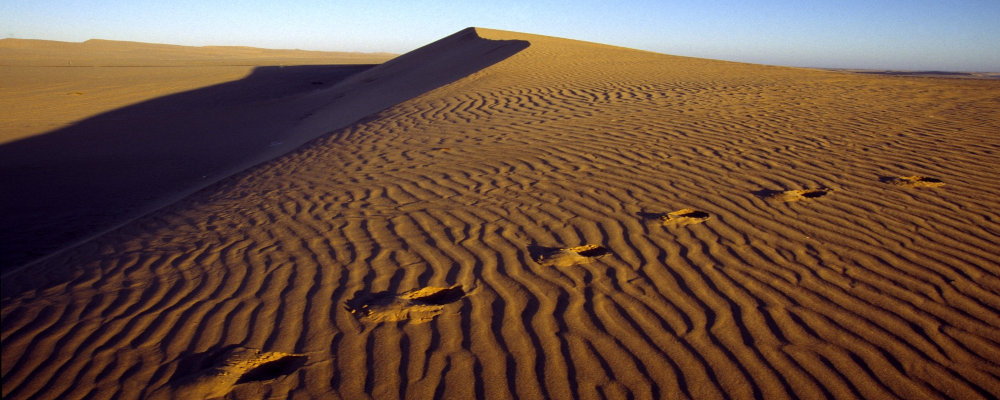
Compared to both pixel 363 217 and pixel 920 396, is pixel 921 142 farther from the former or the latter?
pixel 363 217

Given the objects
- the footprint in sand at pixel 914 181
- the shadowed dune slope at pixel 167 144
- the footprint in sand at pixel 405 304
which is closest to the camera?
the footprint in sand at pixel 405 304

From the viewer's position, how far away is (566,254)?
4.13 m

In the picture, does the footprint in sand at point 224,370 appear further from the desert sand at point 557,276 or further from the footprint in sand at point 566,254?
the footprint in sand at point 566,254

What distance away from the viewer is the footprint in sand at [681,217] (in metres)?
4.61

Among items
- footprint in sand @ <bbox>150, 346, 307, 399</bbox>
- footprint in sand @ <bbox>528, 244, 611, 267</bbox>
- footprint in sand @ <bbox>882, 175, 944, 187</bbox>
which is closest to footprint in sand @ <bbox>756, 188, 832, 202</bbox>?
footprint in sand @ <bbox>882, 175, 944, 187</bbox>

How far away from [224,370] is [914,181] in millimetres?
6045

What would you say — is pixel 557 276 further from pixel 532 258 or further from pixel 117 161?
pixel 117 161

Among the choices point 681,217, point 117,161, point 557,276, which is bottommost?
point 117,161

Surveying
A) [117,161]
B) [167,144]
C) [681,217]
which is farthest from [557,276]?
[167,144]

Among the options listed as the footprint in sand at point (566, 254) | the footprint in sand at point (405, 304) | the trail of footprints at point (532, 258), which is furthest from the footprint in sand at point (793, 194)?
the footprint in sand at point (405, 304)

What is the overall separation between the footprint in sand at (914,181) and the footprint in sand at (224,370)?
18.1 ft

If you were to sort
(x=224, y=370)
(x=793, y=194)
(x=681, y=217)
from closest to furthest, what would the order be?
(x=224, y=370) → (x=681, y=217) → (x=793, y=194)

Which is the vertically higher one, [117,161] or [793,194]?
[793,194]

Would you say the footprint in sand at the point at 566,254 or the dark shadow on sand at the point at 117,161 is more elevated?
the footprint in sand at the point at 566,254
